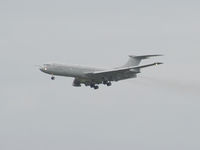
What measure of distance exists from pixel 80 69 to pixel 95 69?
3619 mm

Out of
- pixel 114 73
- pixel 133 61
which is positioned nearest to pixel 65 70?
pixel 114 73

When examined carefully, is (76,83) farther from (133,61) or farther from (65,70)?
(133,61)

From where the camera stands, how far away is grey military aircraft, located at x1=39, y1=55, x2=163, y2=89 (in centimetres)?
11750

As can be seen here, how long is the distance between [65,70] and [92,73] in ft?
16.3

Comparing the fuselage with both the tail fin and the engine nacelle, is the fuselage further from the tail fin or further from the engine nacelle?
the tail fin

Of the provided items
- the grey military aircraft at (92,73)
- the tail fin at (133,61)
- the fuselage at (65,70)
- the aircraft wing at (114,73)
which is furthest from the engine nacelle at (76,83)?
the tail fin at (133,61)

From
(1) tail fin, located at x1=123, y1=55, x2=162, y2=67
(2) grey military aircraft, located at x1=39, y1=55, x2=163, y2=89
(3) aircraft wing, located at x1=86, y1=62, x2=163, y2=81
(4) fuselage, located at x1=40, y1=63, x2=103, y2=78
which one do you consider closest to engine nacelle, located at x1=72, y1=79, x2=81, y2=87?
(2) grey military aircraft, located at x1=39, y1=55, x2=163, y2=89

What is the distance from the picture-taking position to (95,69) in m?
121

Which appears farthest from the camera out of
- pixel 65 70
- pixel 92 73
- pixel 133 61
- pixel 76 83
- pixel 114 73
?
pixel 133 61

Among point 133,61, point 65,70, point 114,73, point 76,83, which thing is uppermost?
point 133,61

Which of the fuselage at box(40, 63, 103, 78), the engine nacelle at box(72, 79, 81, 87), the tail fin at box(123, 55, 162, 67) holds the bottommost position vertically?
the fuselage at box(40, 63, 103, 78)

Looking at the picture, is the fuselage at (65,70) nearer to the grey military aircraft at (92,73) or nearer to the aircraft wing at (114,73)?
the grey military aircraft at (92,73)

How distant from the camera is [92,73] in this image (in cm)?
→ 11856

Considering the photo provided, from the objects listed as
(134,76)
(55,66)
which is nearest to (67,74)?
(55,66)
